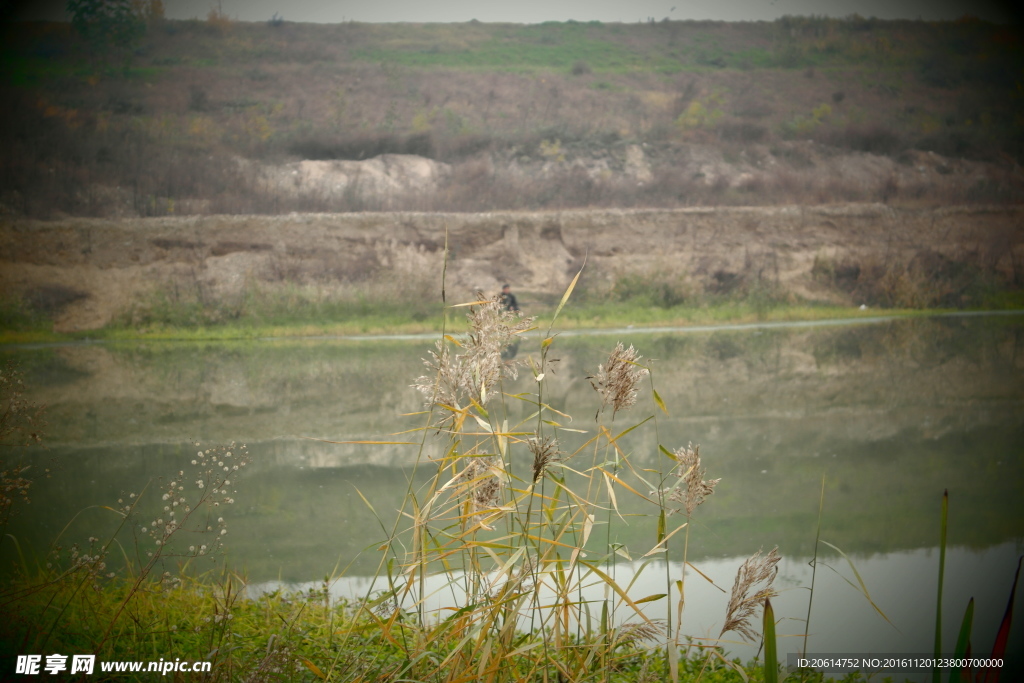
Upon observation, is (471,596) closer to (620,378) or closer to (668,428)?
(620,378)

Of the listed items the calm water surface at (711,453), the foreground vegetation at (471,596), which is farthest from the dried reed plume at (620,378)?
the calm water surface at (711,453)

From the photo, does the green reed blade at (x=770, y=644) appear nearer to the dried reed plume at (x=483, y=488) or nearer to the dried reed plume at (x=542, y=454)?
the dried reed plume at (x=542, y=454)

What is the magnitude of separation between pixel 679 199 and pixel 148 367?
1780 cm

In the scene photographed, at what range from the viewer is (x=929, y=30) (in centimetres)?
3108

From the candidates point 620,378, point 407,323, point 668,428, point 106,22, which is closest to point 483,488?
point 620,378

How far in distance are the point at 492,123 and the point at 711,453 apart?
23604 millimetres

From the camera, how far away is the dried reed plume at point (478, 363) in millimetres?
1686

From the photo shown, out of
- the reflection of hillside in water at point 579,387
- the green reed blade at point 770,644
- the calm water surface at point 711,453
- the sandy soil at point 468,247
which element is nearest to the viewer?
the green reed blade at point 770,644

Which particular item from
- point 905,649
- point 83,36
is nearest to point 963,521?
point 905,649

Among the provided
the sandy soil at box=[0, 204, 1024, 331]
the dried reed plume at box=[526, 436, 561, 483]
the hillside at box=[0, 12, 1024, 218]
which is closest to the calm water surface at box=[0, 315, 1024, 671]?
the dried reed plume at box=[526, 436, 561, 483]

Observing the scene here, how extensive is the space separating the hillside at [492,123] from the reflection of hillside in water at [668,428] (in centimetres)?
1121

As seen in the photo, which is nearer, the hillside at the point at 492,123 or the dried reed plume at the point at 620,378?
the dried reed plume at the point at 620,378

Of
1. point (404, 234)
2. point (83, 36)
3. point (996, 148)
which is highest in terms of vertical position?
point (83, 36)

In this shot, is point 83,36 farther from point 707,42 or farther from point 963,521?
point 963,521
